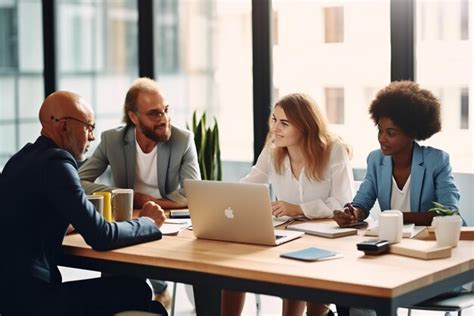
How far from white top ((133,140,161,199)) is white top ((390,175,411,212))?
132 cm

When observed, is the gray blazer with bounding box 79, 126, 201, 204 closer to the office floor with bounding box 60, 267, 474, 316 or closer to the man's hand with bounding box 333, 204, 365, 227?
the office floor with bounding box 60, 267, 474, 316

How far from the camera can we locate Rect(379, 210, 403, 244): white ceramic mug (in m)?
3.47

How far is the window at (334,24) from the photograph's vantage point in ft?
18.5

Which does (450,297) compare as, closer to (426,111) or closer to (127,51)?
(426,111)

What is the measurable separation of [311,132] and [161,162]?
90 centimetres

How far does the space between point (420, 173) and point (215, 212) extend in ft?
3.32

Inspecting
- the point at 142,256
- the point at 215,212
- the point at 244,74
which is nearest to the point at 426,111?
the point at 215,212

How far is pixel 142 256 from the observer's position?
3432 mm

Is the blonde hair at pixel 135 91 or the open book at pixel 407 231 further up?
the blonde hair at pixel 135 91

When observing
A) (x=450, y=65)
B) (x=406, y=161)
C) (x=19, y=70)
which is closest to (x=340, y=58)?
(x=450, y=65)

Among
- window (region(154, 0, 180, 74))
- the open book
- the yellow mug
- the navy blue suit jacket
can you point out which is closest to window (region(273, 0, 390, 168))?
window (region(154, 0, 180, 74))

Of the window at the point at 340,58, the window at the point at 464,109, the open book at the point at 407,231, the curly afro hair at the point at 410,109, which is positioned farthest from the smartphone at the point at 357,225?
the window at the point at 340,58

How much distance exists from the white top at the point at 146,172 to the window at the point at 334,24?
1.38 m

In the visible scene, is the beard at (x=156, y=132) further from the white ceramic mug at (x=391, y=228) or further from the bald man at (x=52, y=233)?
the white ceramic mug at (x=391, y=228)
